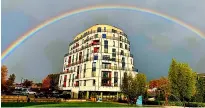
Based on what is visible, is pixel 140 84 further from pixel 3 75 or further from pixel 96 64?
pixel 3 75

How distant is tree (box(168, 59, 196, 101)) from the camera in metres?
28.3

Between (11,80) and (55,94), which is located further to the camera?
(11,80)

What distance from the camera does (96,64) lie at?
36.6 m

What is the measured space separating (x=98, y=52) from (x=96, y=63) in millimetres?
1588

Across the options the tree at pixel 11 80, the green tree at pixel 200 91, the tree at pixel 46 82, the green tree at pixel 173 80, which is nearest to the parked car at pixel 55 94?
the tree at pixel 46 82

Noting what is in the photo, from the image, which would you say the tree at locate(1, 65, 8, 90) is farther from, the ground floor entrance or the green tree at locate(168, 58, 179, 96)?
the green tree at locate(168, 58, 179, 96)

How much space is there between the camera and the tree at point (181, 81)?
92.7 feet

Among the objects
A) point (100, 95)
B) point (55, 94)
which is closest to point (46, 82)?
point (55, 94)

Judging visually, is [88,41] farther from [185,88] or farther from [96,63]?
[185,88]

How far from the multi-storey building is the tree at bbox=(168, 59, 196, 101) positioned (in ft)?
31.0

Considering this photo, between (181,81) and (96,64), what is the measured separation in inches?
494

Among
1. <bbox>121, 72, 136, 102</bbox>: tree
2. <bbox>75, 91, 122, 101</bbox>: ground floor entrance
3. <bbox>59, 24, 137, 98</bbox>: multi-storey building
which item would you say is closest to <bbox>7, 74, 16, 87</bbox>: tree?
<bbox>59, 24, 137, 98</bbox>: multi-storey building

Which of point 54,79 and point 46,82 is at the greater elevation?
point 54,79

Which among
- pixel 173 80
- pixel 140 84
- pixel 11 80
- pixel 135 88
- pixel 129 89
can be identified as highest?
pixel 11 80
